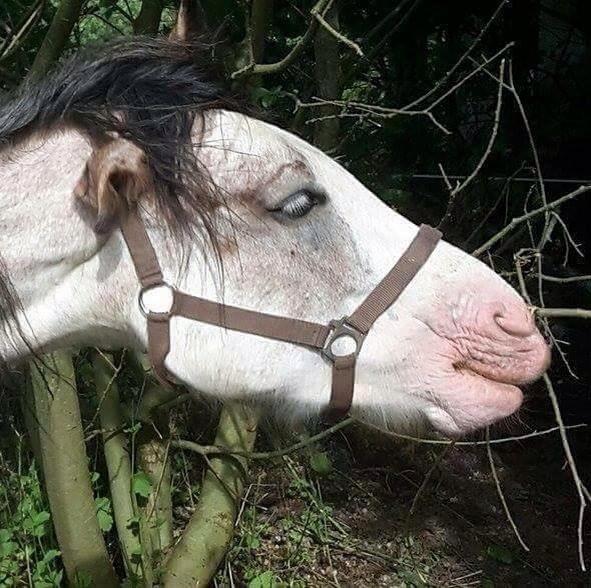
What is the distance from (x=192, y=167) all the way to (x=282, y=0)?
1.90m

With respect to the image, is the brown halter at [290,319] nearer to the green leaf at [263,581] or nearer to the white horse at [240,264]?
the white horse at [240,264]

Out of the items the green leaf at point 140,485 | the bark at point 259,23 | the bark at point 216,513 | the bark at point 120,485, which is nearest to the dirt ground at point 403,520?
the bark at point 216,513

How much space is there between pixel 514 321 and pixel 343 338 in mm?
341

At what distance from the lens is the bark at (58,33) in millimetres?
2416

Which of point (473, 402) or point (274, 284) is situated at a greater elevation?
point (274, 284)

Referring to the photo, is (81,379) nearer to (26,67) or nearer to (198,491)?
(198,491)

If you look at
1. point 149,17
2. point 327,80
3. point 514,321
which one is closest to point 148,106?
point 514,321

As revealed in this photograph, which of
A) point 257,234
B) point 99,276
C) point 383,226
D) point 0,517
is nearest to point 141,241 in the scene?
point 99,276

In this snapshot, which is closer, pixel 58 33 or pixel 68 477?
pixel 58 33

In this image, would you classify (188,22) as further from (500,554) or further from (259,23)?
(500,554)

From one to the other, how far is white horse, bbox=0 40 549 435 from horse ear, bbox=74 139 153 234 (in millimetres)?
15

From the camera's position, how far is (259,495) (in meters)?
3.64

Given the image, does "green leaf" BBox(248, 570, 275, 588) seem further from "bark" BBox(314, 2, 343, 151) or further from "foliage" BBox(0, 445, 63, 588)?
"bark" BBox(314, 2, 343, 151)

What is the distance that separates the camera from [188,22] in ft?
6.34
